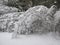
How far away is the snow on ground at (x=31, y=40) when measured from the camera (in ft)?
9.57

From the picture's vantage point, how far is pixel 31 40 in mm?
3062

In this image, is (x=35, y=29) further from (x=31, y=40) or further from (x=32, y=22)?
(x=31, y=40)

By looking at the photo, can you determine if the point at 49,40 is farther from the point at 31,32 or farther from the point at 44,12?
the point at 44,12

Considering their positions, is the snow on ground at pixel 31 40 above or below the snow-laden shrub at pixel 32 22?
below

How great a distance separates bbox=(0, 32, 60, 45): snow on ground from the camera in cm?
292

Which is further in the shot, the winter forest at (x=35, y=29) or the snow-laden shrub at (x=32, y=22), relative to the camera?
the snow-laden shrub at (x=32, y=22)

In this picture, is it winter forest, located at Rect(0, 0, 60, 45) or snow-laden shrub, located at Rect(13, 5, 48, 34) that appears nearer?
winter forest, located at Rect(0, 0, 60, 45)

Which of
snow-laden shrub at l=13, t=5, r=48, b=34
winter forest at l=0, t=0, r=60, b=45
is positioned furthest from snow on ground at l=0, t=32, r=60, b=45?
snow-laden shrub at l=13, t=5, r=48, b=34

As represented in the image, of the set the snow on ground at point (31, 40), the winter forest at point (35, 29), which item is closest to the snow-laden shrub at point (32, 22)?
the winter forest at point (35, 29)

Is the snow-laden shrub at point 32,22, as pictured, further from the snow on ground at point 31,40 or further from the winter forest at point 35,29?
the snow on ground at point 31,40

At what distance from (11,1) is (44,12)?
2419 mm

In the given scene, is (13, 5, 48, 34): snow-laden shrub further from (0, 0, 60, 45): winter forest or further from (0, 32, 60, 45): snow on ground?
(0, 32, 60, 45): snow on ground

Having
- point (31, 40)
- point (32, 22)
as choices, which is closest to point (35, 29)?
point (32, 22)

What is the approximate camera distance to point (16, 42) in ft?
9.73
